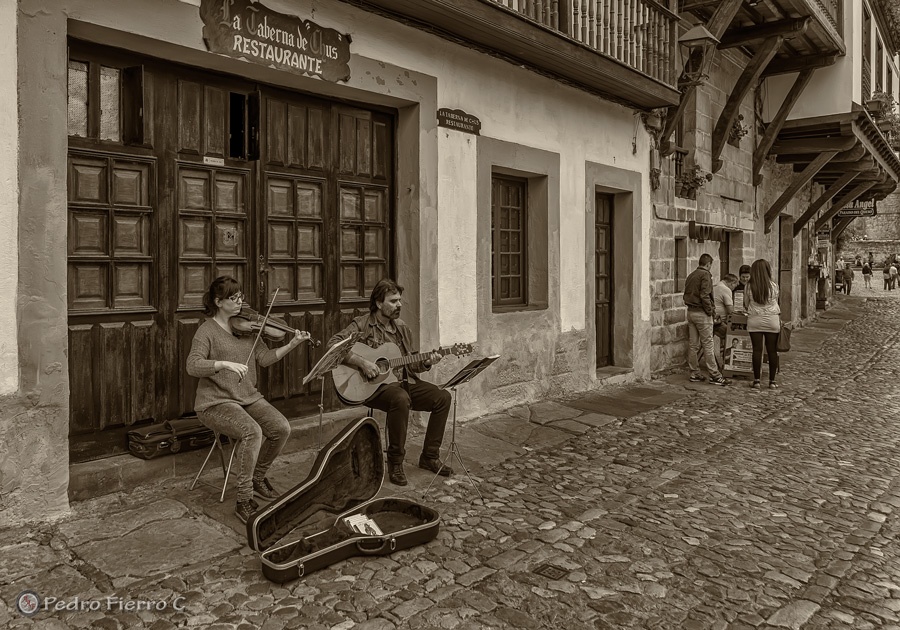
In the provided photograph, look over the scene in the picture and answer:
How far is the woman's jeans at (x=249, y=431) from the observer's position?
424cm

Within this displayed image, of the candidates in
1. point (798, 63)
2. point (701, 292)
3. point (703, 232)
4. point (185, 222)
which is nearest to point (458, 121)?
point (185, 222)

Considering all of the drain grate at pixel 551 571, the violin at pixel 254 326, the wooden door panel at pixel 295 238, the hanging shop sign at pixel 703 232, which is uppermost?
the hanging shop sign at pixel 703 232

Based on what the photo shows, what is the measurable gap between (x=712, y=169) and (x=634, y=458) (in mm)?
7122

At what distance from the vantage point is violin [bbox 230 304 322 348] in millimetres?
4492

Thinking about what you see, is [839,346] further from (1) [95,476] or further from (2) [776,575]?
(1) [95,476]

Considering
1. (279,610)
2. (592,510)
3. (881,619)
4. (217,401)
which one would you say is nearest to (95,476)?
(217,401)

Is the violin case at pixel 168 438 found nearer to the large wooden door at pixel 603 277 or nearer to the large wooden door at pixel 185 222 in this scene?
the large wooden door at pixel 185 222

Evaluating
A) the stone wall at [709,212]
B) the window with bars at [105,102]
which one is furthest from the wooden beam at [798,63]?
the window with bars at [105,102]

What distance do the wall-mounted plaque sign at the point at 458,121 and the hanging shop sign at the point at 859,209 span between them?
765 inches

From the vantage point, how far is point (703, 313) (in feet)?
32.0

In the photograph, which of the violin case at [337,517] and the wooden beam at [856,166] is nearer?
the violin case at [337,517]

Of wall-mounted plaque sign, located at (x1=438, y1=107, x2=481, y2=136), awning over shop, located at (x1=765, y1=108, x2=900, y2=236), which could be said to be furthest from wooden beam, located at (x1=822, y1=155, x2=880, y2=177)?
wall-mounted plaque sign, located at (x1=438, y1=107, x2=481, y2=136)

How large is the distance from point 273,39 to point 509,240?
3581mm

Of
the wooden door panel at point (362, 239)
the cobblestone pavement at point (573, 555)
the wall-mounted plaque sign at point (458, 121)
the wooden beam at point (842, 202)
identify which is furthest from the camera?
the wooden beam at point (842, 202)
